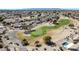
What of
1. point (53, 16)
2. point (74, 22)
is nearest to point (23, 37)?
point (53, 16)

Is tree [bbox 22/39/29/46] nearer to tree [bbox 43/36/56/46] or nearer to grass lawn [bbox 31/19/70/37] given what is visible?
grass lawn [bbox 31/19/70/37]

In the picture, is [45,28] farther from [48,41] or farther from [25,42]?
[25,42]

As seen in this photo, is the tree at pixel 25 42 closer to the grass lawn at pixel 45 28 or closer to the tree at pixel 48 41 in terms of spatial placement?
the grass lawn at pixel 45 28

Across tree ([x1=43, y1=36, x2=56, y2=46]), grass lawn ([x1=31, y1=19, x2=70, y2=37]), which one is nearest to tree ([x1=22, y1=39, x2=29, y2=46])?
grass lawn ([x1=31, y1=19, x2=70, y2=37])

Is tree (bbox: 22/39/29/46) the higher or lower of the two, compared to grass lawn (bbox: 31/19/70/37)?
lower

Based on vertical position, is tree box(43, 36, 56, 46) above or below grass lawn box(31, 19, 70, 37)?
below

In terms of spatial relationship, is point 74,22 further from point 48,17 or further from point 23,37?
point 23,37

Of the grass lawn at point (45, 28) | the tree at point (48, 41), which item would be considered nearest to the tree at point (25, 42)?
the grass lawn at point (45, 28)

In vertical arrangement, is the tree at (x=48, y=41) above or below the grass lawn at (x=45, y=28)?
below

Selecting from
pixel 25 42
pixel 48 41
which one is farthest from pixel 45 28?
pixel 25 42

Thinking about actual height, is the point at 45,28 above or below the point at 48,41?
above
